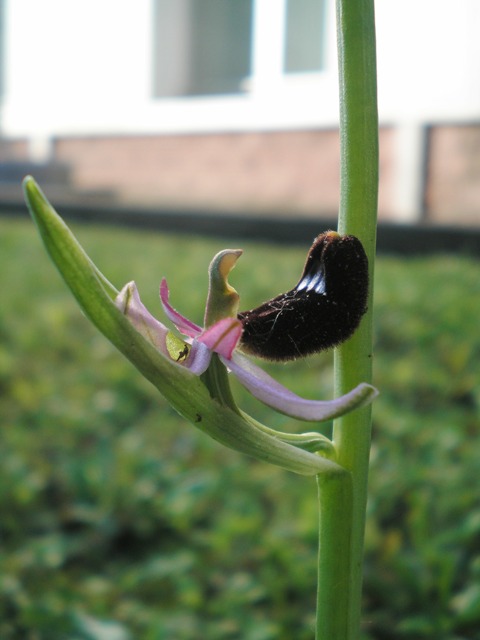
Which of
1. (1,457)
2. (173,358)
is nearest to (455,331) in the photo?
(1,457)

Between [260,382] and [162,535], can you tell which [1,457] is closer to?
[162,535]

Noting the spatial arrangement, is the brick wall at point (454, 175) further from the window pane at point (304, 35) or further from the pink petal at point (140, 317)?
the pink petal at point (140, 317)

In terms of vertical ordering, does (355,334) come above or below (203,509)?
above

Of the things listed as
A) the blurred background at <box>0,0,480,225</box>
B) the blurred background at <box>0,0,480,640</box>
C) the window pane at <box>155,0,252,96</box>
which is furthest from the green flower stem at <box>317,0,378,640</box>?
the window pane at <box>155,0,252,96</box>

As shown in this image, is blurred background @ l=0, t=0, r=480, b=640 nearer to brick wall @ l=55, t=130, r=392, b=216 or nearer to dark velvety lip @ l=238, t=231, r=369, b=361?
brick wall @ l=55, t=130, r=392, b=216

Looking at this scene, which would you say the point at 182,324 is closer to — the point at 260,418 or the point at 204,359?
the point at 204,359

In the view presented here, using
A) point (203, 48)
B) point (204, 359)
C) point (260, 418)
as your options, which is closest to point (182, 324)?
point (204, 359)

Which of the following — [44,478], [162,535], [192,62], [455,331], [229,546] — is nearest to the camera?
[229,546]

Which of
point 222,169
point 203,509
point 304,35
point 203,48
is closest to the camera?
point 203,509
